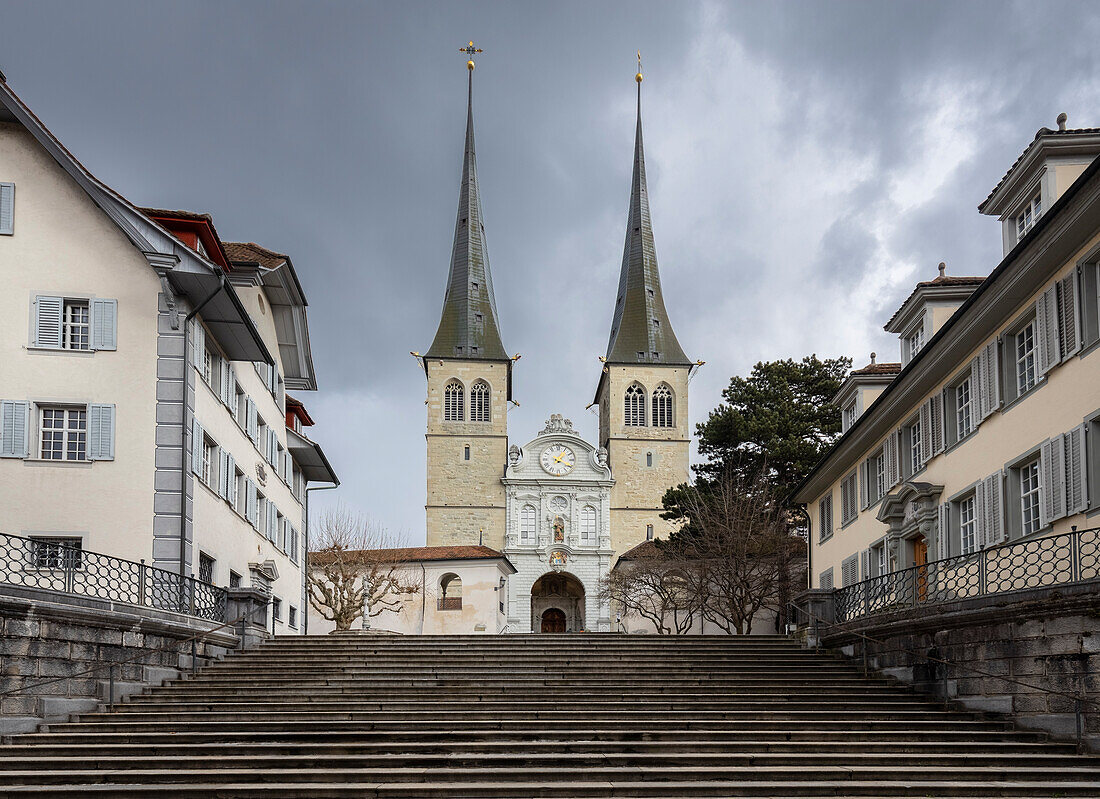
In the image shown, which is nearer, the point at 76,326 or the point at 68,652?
the point at 68,652

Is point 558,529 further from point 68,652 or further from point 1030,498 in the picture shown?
point 68,652

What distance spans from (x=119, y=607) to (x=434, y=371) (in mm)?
70970

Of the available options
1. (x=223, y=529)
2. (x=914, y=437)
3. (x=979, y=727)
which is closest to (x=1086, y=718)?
(x=979, y=727)

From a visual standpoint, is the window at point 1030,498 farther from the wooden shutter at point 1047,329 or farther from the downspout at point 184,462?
the downspout at point 184,462

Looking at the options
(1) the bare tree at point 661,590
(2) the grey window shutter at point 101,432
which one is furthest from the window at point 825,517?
(2) the grey window shutter at point 101,432

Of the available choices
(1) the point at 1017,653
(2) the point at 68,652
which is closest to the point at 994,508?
(1) the point at 1017,653

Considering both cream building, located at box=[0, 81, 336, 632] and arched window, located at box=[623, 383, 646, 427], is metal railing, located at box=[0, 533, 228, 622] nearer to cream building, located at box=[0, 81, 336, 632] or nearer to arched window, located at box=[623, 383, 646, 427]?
cream building, located at box=[0, 81, 336, 632]

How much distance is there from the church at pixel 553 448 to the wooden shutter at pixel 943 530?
5188 centimetres

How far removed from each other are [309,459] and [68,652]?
2373 centimetres

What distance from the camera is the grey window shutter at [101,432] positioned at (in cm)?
2269

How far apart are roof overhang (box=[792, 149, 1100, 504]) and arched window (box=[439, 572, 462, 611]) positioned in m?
30.0

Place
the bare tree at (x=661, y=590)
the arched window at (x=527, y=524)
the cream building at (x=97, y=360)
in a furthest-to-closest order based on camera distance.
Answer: the arched window at (x=527, y=524) → the bare tree at (x=661, y=590) → the cream building at (x=97, y=360)

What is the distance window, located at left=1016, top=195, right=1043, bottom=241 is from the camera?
21.6 metres

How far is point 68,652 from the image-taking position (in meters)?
17.0
